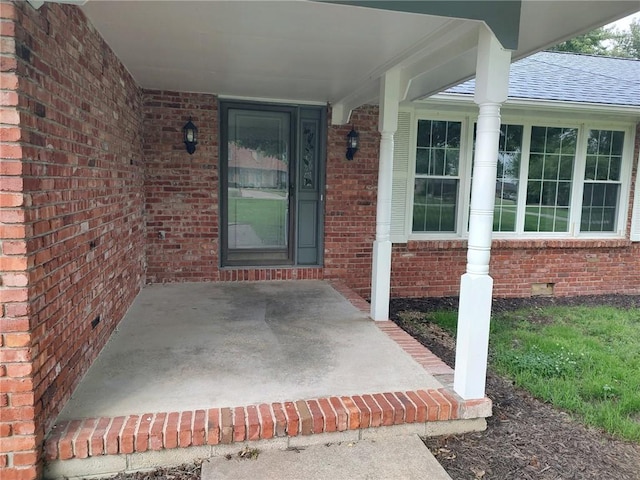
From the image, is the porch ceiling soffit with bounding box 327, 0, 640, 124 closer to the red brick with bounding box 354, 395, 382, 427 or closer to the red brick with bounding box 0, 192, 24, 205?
the red brick with bounding box 0, 192, 24, 205

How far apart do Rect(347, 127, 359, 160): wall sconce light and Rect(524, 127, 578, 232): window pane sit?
269 centimetres

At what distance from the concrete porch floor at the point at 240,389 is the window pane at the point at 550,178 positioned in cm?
382

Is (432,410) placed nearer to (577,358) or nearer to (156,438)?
(156,438)

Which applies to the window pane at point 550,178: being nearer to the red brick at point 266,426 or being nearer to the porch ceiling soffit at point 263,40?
the porch ceiling soffit at point 263,40

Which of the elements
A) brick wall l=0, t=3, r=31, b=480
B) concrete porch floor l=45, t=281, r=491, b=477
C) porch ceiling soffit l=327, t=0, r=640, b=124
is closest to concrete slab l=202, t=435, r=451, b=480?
concrete porch floor l=45, t=281, r=491, b=477

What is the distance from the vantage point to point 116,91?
3.92m

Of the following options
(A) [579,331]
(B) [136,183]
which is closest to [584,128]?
(A) [579,331]

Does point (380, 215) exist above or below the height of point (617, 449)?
above

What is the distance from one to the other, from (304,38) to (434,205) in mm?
3676

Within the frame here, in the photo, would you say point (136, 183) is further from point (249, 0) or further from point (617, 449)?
point (617, 449)

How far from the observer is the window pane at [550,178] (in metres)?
6.65

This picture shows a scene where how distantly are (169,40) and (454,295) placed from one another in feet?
16.1

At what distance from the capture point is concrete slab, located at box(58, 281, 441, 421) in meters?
2.73

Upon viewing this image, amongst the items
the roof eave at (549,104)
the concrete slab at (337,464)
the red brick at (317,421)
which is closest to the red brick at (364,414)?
the concrete slab at (337,464)
